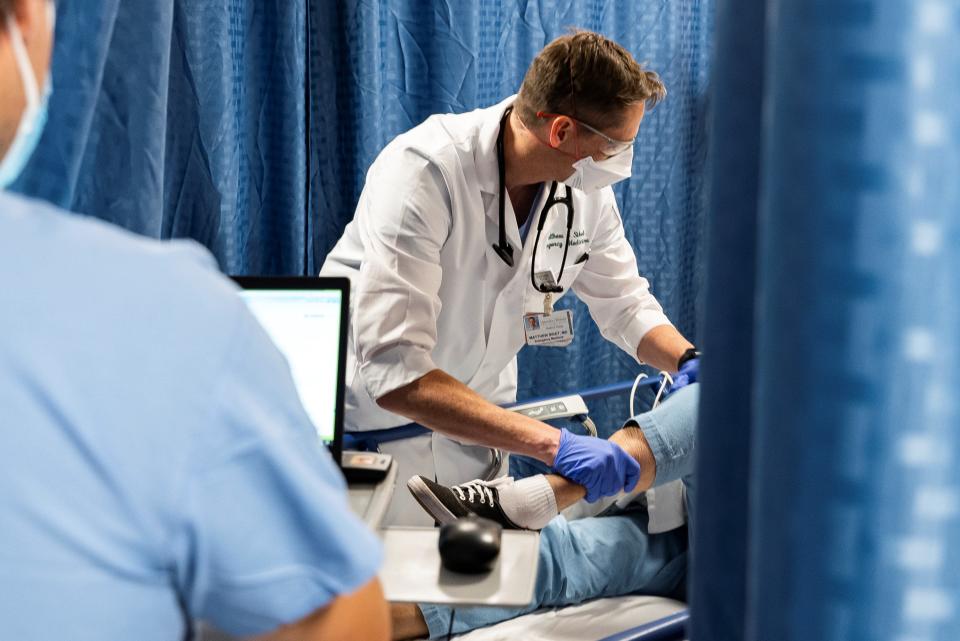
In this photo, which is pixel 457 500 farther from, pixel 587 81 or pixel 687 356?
pixel 587 81

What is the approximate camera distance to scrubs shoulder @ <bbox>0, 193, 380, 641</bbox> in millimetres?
433

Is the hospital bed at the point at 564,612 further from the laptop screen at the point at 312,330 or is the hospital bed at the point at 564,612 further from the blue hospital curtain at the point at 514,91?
the blue hospital curtain at the point at 514,91

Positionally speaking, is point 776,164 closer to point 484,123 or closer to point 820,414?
point 820,414

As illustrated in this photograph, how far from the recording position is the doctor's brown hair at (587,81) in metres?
1.70

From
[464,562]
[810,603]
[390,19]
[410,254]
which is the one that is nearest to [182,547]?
[810,603]

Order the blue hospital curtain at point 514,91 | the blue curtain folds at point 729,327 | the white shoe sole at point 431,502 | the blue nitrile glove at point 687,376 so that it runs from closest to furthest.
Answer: the blue curtain folds at point 729,327, the white shoe sole at point 431,502, the blue nitrile glove at point 687,376, the blue hospital curtain at point 514,91

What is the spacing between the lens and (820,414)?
454 millimetres

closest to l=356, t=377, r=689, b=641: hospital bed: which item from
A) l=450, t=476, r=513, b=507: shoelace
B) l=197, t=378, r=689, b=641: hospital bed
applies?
l=197, t=378, r=689, b=641: hospital bed

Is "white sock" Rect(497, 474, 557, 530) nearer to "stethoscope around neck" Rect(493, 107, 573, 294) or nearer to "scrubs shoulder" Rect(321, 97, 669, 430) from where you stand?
"scrubs shoulder" Rect(321, 97, 669, 430)

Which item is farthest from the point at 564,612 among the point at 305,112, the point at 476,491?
the point at 305,112

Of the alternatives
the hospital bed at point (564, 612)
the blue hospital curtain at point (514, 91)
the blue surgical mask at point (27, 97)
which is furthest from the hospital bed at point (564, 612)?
the blue surgical mask at point (27, 97)

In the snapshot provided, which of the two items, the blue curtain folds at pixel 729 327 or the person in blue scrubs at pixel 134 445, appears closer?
the person in blue scrubs at pixel 134 445

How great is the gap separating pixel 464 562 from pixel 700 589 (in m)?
0.29

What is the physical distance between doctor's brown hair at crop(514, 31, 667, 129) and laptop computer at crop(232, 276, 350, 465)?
2.18ft
